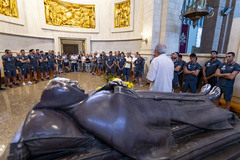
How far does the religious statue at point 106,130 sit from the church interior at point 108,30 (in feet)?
7.43

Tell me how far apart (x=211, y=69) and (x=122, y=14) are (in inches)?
318

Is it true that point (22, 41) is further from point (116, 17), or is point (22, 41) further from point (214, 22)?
point (214, 22)

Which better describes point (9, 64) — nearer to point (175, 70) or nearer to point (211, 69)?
point (175, 70)

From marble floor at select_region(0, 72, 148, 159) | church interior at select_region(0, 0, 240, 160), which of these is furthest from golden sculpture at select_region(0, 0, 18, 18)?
marble floor at select_region(0, 72, 148, 159)

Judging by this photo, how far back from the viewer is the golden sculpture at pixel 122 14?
9296 millimetres

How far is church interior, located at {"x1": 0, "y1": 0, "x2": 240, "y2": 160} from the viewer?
4.36 m

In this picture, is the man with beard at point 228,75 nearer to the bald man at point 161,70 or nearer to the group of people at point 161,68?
the group of people at point 161,68

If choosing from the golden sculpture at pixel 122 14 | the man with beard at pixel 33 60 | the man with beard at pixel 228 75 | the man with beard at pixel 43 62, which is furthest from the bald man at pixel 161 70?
the golden sculpture at pixel 122 14

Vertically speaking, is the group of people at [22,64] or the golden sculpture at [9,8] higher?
the golden sculpture at [9,8]

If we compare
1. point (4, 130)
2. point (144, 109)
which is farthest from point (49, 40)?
point (144, 109)

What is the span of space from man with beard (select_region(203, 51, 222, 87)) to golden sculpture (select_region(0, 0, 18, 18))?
33.4 ft

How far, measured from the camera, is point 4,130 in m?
2.32

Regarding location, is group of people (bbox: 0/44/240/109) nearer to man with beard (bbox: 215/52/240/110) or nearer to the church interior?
man with beard (bbox: 215/52/240/110)

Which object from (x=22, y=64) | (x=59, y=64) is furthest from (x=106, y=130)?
(x=59, y=64)
